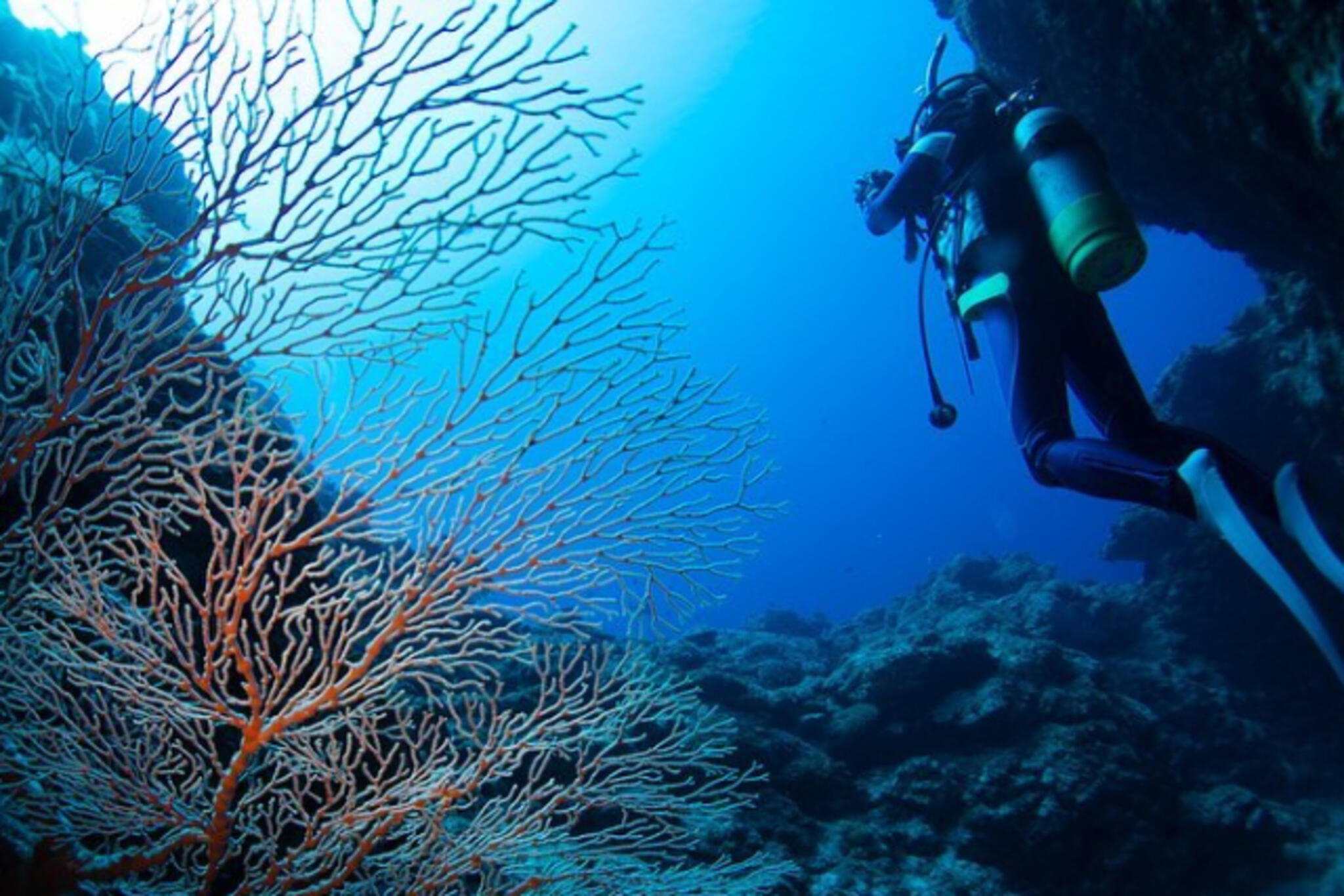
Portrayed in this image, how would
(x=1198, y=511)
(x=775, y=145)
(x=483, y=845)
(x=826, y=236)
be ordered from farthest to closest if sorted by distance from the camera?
1. (x=826, y=236)
2. (x=775, y=145)
3. (x=483, y=845)
4. (x=1198, y=511)

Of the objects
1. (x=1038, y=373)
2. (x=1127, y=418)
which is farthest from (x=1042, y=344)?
(x=1127, y=418)

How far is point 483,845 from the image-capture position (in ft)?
12.1

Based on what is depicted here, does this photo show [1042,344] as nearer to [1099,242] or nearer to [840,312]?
[1099,242]

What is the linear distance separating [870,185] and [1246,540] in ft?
12.4

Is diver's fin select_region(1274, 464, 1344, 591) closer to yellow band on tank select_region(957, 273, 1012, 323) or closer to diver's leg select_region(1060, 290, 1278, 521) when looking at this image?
diver's leg select_region(1060, 290, 1278, 521)

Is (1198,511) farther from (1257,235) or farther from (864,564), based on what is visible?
(864,564)

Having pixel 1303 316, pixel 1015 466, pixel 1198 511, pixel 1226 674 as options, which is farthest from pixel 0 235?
pixel 1015 466

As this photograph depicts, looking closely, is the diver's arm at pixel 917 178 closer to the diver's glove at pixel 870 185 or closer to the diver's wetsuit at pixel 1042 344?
the diver's wetsuit at pixel 1042 344

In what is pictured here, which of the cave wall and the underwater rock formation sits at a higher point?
the cave wall

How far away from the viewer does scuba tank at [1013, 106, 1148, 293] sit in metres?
3.12

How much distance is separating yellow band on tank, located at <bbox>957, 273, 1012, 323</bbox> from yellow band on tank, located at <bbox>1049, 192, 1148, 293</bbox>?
61 centimetres

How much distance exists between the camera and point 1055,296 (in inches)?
152

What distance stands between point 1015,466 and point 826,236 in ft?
141

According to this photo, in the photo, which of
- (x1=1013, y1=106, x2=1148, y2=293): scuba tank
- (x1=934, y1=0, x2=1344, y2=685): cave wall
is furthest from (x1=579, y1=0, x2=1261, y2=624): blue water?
(x1=1013, y1=106, x2=1148, y2=293): scuba tank
